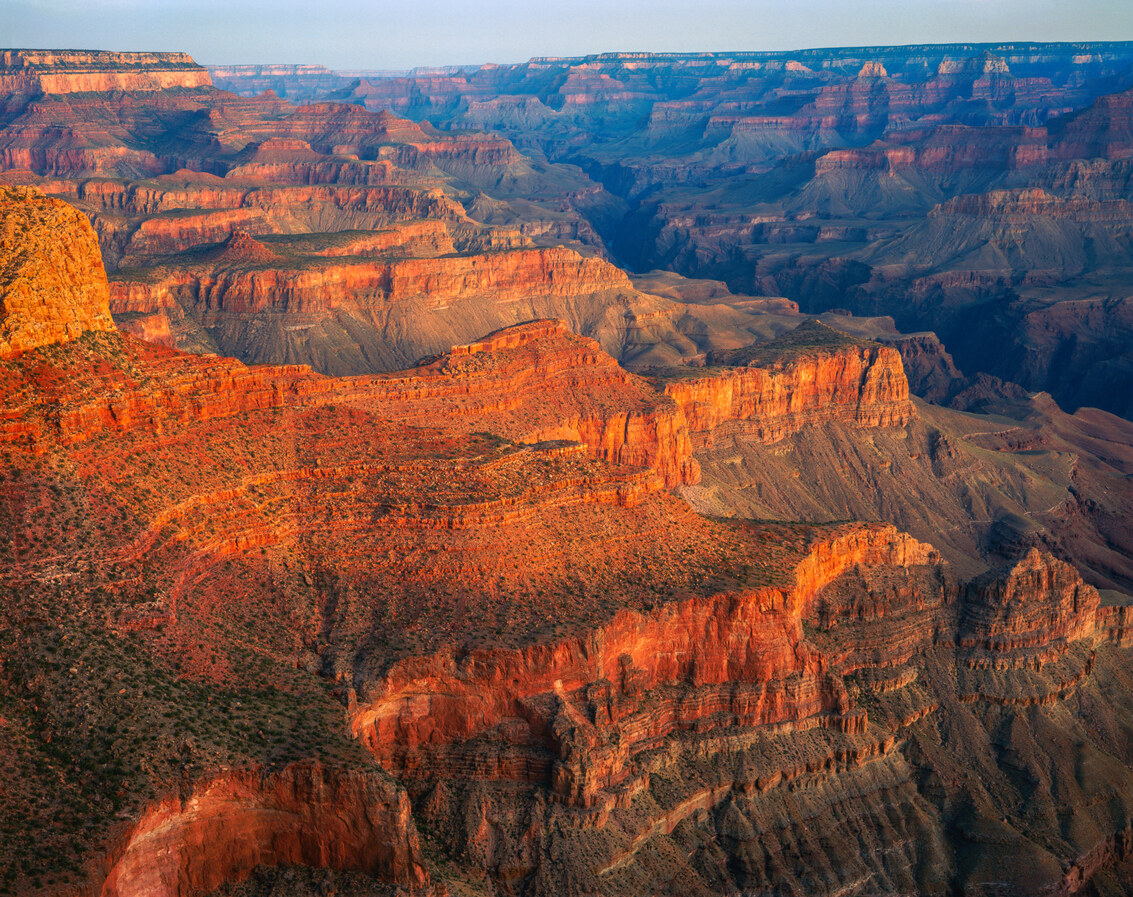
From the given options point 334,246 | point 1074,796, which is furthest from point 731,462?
point 334,246

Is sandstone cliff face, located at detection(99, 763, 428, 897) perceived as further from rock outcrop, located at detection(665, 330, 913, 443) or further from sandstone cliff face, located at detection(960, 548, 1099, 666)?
rock outcrop, located at detection(665, 330, 913, 443)

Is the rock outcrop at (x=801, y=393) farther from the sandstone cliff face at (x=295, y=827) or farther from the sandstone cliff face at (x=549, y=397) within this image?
the sandstone cliff face at (x=295, y=827)

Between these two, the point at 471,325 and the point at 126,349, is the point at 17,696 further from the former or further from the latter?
the point at 471,325

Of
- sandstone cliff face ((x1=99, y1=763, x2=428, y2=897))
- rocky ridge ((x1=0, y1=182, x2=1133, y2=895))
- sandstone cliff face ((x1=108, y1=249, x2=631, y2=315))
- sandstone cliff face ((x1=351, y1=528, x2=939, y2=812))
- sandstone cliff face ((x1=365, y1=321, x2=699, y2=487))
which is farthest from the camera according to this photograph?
sandstone cliff face ((x1=108, y1=249, x2=631, y2=315))

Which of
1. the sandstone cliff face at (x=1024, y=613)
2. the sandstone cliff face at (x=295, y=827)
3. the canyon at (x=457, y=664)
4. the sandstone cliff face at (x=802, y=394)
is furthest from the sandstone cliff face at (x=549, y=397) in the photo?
the sandstone cliff face at (x=295, y=827)

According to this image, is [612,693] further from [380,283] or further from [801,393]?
[380,283]

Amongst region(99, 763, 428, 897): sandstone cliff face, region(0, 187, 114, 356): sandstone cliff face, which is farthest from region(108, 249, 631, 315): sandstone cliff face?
region(99, 763, 428, 897): sandstone cliff face

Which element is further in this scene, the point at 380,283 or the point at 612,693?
the point at 380,283

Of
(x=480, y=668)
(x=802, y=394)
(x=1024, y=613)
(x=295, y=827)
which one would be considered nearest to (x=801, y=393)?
(x=802, y=394)

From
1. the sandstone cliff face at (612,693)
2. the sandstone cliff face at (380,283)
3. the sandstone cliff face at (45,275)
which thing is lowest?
the sandstone cliff face at (380,283)
